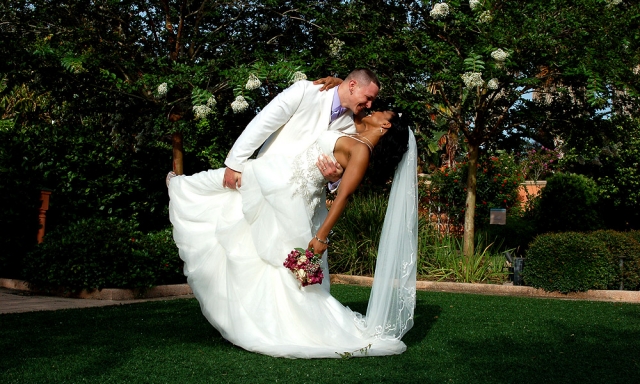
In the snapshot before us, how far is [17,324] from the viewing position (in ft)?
19.7

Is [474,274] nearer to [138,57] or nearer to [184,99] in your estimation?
[184,99]

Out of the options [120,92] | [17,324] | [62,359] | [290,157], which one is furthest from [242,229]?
[120,92]

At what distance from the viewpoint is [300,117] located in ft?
17.4

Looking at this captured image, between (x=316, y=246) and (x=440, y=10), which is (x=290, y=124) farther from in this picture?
(x=440, y=10)

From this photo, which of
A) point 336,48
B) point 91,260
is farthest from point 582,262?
point 91,260

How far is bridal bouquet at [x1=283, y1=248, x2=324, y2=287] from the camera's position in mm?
4875

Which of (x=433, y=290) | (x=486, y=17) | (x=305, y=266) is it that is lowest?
(x=433, y=290)

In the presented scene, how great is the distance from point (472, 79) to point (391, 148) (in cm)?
426

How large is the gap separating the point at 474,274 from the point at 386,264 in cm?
561

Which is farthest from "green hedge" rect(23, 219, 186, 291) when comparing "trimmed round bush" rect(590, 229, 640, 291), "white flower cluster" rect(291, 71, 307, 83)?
"trimmed round bush" rect(590, 229, 640, 291)

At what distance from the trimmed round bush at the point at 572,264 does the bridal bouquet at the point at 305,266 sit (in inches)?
219

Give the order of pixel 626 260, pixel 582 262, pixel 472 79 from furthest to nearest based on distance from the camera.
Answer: pixel 626 260, pixel 582 262, pixel 472 79

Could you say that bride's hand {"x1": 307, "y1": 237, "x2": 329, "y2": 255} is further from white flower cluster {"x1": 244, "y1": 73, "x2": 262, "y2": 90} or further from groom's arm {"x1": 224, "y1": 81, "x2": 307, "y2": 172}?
white flower cluster {"x1": 244, "y1": 73, "x2": 262, "y2": 90}

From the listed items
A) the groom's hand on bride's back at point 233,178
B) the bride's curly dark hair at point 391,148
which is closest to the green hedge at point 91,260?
the groom's hand on bride's back at point 233,178
